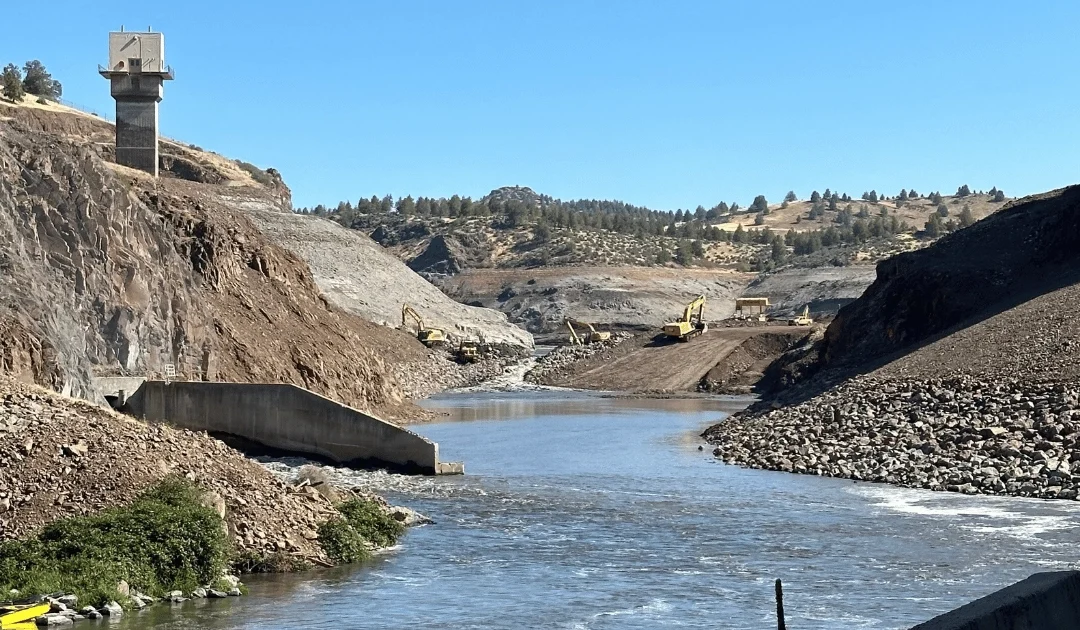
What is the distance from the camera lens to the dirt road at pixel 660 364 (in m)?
73.9

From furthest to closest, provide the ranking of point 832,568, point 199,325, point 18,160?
point 199,325
point 18,160
point 832,568

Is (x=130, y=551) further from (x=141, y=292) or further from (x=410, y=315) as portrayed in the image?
(x=410, y=315)

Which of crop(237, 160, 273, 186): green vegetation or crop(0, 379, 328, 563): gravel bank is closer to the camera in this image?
crop(0, 379, 328, 563): gravel bank

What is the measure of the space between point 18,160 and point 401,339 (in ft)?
151

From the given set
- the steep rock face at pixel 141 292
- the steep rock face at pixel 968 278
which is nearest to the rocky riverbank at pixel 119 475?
the steep rock face at pixel 141 292

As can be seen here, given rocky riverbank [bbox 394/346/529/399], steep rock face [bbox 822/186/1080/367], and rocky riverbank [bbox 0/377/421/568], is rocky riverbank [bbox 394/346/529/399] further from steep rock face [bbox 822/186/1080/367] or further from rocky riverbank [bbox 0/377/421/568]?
rocky riverbank [bbox 0/377/421/568]

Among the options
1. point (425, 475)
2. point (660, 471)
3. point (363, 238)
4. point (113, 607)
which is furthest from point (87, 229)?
point (363, 238)

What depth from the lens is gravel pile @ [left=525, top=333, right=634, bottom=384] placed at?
260ft

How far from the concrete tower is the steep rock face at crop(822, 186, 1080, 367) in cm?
3829

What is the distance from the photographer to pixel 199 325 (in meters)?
41.6

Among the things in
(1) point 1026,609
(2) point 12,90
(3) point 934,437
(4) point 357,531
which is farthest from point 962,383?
(2) point 12,90

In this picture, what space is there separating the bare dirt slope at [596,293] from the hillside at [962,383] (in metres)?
66.1

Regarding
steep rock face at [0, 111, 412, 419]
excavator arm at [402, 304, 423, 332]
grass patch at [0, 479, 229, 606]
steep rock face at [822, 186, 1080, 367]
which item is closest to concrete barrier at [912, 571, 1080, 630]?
grass patch at [0, 479, 229, 606]

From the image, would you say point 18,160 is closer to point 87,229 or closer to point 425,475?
point 87,229
